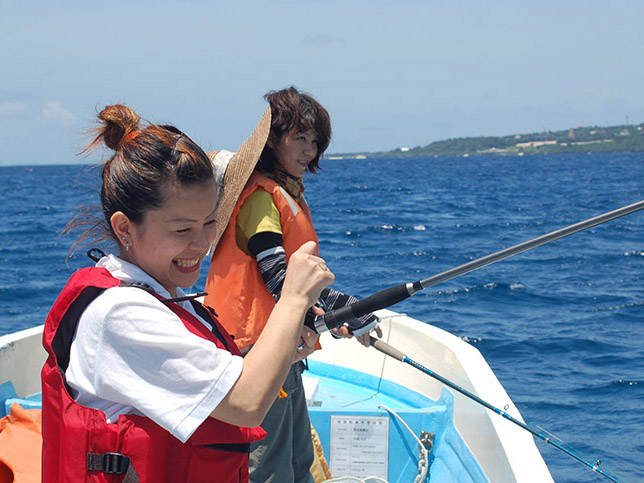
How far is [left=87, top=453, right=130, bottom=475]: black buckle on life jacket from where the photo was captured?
1.26 metres

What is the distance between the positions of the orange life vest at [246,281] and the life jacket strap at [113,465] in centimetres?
102

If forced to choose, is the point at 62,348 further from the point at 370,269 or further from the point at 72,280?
the point at 370,269

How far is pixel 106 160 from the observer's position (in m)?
1.51

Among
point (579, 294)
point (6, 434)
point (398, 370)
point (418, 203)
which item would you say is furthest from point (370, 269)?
point (418, 203)

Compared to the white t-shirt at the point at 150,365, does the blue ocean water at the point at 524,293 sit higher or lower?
lower

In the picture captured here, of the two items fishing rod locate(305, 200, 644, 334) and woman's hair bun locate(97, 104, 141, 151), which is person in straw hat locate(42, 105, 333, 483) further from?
fishing rod locate(305, 200, 644, 334)

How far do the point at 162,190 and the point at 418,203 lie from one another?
2512 centimetres

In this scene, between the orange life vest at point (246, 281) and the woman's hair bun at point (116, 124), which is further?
the orange life vest at point (246, 281)

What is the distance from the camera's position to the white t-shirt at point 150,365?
3.91 ft

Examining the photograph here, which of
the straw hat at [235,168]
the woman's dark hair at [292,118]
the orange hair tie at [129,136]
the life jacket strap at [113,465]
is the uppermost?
the woman's dark hair at [292,118]

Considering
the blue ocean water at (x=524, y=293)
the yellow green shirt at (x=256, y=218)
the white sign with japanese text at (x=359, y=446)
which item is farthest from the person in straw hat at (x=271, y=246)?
the white sign with japanese text at (x=359, y=446)

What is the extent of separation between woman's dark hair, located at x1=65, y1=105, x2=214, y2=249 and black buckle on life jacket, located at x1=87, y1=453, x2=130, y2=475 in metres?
0.43

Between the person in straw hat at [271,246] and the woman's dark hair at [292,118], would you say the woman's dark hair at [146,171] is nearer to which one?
the person in straw hat at [271,246]

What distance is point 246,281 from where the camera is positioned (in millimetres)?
2293
